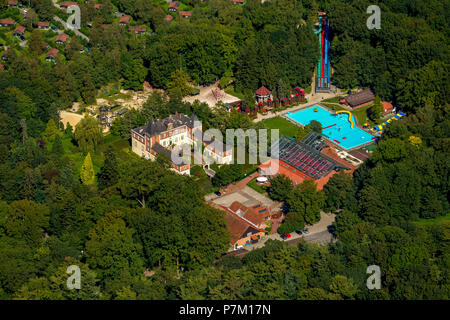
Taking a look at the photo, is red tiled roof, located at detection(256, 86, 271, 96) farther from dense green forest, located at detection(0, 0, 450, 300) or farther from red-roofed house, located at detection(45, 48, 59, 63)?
red-roofed house, located at detection(45, 48, 59, 63)

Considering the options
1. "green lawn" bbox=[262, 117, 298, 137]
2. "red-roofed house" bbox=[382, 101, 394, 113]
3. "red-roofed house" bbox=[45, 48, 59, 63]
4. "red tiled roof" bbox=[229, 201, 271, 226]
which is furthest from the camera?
"red-roofed house" bbox=[45, 48, 59, 63]

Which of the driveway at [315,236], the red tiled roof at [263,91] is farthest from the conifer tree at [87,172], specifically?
the red tiled roof at [263,91]

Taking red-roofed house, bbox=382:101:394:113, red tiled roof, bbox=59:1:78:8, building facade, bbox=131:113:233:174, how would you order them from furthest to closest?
red tiled roof, bbox=59:1:78:8 < red-roofed house, bbox=382:101:394:113 < building facade, bbox=131:113:233:174

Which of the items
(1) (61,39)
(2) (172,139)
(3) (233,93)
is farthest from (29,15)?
(2) (172,139)

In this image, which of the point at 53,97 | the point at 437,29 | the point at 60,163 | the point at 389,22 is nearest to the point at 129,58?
the point at 53,97

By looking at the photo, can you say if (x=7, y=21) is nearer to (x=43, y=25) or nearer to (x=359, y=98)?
(x=43, y=25)

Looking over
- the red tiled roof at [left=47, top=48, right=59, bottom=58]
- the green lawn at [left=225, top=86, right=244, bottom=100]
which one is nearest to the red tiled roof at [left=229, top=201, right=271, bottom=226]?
the green lawn at [left=225, top=86, right=244, bottom=100]

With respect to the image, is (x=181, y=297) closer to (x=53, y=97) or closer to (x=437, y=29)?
(x=53, y=97)
